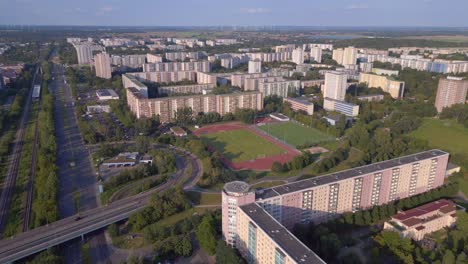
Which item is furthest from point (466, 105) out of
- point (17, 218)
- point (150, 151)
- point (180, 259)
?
point (17, 218)

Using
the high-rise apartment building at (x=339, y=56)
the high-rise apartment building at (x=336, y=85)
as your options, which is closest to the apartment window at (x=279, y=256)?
the high-rise apartment building at (x=336, y=85)

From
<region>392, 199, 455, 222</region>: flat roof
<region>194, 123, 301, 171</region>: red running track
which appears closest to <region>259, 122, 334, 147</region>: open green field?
<region>194, 123, 301, 171</region>: red running track

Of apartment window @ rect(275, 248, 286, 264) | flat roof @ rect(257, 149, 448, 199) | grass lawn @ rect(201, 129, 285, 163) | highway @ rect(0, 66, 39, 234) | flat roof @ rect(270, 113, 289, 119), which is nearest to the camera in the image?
apartment window @ rect(275, 248, 286, 264)

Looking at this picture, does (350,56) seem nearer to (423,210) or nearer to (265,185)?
(265,185)

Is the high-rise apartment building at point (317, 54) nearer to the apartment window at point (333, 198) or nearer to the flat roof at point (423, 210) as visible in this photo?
the flat roof at point (423, 210)

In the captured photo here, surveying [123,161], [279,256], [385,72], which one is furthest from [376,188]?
[385,72]

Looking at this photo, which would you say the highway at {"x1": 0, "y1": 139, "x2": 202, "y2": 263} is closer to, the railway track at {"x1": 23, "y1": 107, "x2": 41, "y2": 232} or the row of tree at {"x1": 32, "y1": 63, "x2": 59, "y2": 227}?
the row of tree at {"x1": 32, "y1": 63, "x2": 59, "y2": 227}

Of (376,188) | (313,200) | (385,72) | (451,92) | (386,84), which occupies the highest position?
(385,72)
